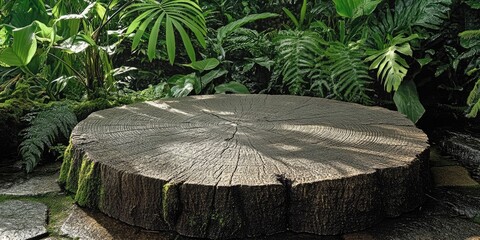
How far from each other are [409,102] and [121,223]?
7.69 ft

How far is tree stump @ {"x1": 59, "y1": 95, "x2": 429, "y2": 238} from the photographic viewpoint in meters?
1.90

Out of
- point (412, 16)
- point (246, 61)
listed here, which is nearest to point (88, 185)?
point (246, 61)

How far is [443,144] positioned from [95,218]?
89.9 inches

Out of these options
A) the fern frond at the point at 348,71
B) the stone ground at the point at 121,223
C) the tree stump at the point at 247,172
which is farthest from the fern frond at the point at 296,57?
the stone ground at the point at 121,223

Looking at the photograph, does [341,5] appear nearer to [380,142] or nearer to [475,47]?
[475,47]

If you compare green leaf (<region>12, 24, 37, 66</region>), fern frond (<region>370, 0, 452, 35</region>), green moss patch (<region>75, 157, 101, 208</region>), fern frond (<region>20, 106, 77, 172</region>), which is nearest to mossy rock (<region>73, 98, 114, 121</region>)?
fern frond (<region>20, 106, 77, 172</region>)

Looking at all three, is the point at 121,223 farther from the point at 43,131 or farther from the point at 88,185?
the point at 43,131

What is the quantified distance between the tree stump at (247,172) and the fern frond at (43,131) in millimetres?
420

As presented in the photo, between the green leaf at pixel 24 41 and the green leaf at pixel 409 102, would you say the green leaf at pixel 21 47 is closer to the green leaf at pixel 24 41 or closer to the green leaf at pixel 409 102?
the green leaf at pixel 24 41

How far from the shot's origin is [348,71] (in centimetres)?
383

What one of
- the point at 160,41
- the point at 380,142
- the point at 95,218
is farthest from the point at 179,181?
the point at 160,41

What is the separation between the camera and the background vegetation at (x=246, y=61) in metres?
3.20

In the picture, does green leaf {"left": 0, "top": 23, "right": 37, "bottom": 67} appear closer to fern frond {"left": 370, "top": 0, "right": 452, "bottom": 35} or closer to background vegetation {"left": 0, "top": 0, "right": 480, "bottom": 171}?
background vegetation {"left": 0, "top": 0, "right": 480, "bottom": 171}

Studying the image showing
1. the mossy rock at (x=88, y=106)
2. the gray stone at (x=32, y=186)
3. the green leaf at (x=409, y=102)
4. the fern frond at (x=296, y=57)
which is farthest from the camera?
the fern frond at (x=296, y=57)
